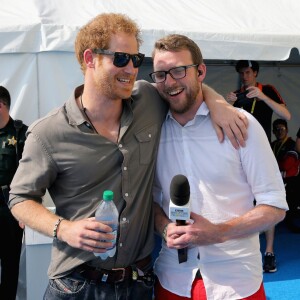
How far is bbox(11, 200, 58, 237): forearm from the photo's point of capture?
65.3 inches

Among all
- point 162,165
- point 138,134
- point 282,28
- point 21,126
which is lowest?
point 21,126

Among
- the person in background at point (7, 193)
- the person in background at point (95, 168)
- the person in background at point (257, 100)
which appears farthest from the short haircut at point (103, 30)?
the person in background at point (257, 100)

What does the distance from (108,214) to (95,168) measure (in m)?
0.20

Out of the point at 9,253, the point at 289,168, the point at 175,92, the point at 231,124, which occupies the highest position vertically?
the point at 175,92

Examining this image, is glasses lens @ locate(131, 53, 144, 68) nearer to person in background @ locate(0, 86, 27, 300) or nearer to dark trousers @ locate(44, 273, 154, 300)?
dark trousers @ locate(44, 273, 154, 300)

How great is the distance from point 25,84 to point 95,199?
2.21m

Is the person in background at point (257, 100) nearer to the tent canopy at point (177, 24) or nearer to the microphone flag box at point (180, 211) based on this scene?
the tent canopy at point (177, 24)

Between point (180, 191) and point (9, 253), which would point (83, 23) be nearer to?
point (9, 253)

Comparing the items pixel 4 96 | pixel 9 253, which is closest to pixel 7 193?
pixel 9 253

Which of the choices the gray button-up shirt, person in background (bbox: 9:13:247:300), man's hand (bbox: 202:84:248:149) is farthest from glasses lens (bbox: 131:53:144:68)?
man's hand (bbox: 202:84:248:149)

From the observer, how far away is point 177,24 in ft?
13.7

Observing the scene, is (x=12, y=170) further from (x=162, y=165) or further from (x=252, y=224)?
(x=252, y=224)

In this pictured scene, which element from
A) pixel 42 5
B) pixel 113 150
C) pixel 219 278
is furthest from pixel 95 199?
pixel 42 5

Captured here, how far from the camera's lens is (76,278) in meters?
1.78
